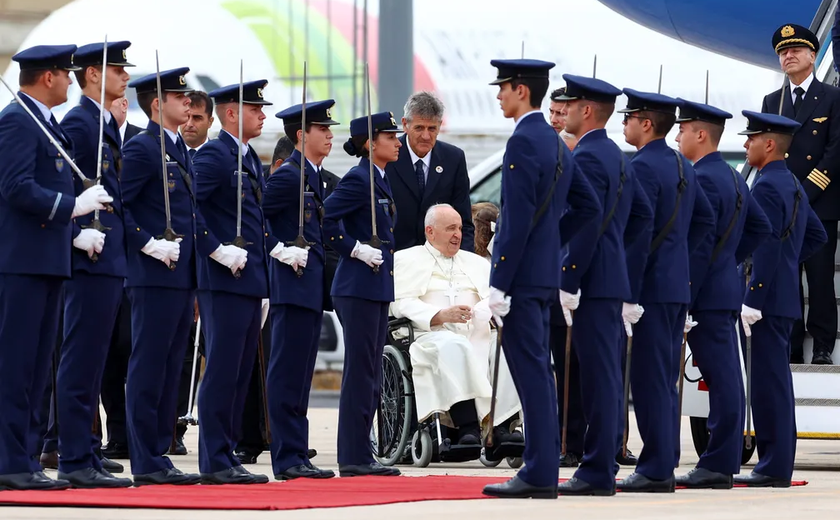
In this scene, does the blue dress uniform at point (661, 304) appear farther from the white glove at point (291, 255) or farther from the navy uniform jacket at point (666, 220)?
the white glove at point (291, 255)

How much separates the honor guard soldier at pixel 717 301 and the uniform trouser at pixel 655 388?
0.40 meters

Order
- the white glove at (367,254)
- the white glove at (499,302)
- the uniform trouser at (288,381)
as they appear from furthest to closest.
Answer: the white glove at (367,254), the uniform trouser at (288,381), the white glove at (499,302)

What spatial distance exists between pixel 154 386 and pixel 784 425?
291cm

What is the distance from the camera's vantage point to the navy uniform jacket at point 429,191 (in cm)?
1077

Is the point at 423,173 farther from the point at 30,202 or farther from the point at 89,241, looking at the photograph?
the point at 30,202

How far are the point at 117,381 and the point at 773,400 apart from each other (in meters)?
3.80

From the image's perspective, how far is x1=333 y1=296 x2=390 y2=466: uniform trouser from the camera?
9164 mm

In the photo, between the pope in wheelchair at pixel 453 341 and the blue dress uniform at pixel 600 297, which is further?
the pope in wheelchair at pixel 453 341

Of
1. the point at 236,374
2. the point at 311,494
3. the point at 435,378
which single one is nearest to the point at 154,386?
the point at 236,374

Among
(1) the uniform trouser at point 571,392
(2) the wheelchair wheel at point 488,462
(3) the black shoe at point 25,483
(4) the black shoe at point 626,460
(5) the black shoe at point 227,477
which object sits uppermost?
(1) the uniform trouser at point 571,392

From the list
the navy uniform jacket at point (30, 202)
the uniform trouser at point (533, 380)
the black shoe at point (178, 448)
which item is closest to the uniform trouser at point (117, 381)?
the black shoe at point (178, 448)

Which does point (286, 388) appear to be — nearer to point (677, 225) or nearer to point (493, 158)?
point (677, 225)

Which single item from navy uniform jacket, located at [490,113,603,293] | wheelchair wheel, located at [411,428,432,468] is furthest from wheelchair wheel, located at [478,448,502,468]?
navy uniform jacket, located at [490,113,603,293]

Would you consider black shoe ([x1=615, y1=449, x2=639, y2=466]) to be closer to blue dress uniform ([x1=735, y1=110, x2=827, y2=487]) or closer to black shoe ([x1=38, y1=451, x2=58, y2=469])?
blue dress uniform ([x1=735, y1=110, x2=827, y2=487])
